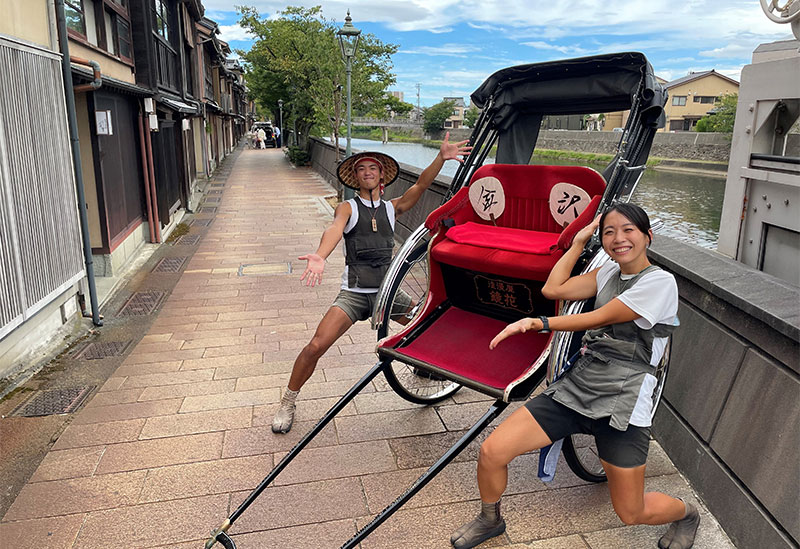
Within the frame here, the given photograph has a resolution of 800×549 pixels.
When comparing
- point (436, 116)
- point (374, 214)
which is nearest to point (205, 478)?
point (374, 214)

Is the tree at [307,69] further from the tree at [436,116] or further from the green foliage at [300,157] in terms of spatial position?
the tree at [436,116]

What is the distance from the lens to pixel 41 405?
4336 mm

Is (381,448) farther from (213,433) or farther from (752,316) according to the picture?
(752,316)

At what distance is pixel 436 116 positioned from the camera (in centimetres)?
6588

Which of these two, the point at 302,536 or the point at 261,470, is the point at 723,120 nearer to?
the point at 261,470

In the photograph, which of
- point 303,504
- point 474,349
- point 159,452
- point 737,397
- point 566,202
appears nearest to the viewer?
point 737,397

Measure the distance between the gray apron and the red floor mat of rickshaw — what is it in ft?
1.43

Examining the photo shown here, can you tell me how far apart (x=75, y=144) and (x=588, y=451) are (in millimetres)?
5809

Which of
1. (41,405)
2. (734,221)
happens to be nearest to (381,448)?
(41,405)

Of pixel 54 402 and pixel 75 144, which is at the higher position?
pixel 75 144

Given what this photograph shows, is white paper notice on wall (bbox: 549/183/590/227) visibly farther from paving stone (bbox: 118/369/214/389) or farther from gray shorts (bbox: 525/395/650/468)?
paving stone (bbox: 118/369/214/389)

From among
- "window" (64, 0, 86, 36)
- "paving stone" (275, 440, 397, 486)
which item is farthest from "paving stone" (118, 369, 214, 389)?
"window" (64, 0, 86, 36)

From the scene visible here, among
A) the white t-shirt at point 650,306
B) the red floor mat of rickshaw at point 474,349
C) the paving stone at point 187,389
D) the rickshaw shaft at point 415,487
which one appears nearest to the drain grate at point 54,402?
the paving stone at point 187,389

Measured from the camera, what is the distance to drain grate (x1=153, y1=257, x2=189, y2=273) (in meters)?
8.87
